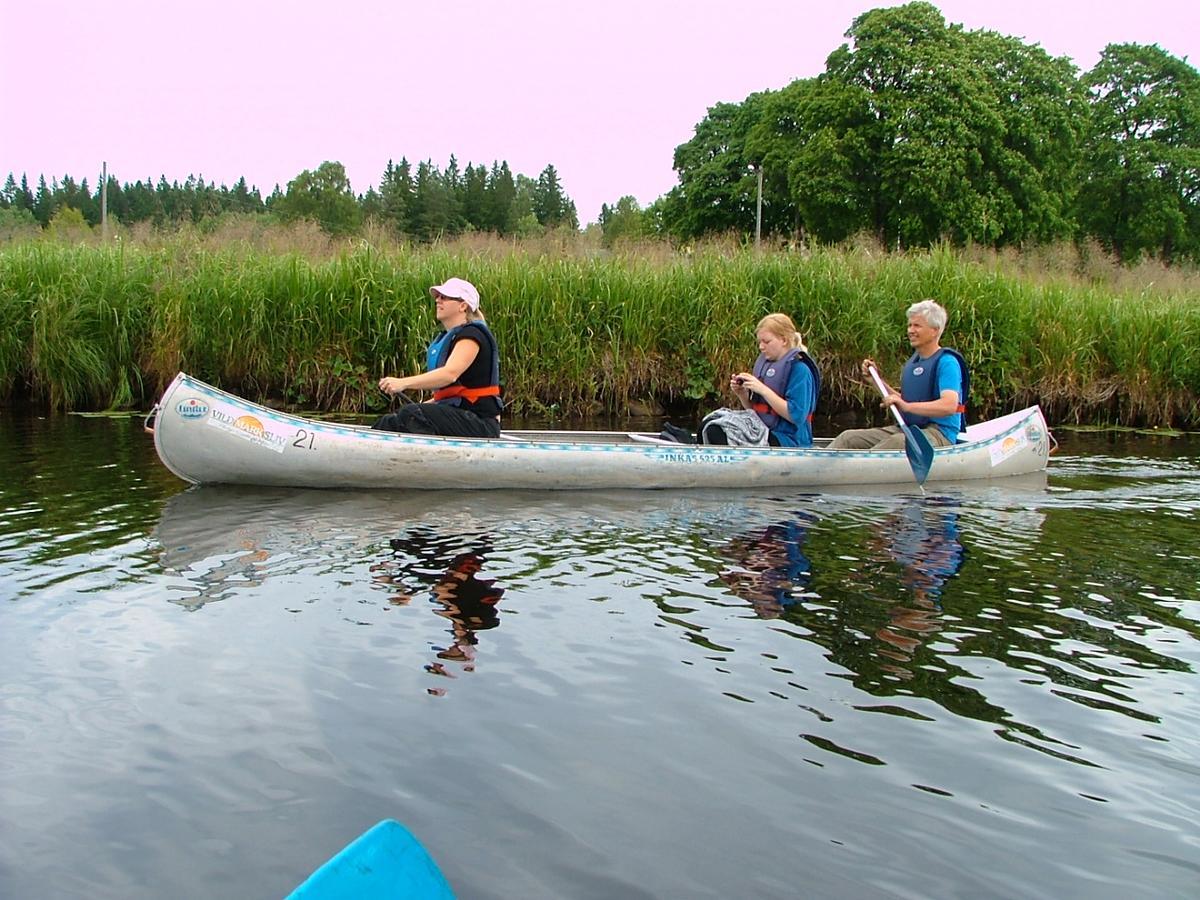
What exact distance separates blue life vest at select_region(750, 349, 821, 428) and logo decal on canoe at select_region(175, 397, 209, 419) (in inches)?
144

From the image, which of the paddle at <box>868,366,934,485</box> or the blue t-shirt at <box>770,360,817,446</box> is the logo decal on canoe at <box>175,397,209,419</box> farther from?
the paddle at <box>868,366,934,485</box>

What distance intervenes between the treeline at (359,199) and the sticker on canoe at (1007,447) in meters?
29.3

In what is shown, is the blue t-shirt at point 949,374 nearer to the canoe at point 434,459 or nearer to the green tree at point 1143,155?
the canoe at point 434,459

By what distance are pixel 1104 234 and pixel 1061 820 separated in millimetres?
36210

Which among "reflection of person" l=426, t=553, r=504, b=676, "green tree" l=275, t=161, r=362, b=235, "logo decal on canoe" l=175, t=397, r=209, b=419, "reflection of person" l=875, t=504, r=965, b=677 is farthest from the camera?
"green tree" l=275, t=161, r=362, b=235

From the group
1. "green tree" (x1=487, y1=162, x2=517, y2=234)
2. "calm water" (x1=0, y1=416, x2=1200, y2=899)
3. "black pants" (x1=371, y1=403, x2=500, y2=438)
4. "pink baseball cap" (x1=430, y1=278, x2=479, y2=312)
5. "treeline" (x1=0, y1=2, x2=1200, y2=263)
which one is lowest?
"calm water" (x1=0, y1=416, x2=1200, y2=899)

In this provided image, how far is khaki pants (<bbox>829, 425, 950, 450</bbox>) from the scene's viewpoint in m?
7.93

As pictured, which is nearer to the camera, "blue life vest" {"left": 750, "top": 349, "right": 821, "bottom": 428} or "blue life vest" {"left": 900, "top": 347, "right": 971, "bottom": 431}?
"blue life vest" {"left": 750, "top": 349, "right": 821, "bottom": 428}

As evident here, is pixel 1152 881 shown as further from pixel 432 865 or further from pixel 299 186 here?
pixel 299 186

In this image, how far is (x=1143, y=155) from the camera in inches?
1319

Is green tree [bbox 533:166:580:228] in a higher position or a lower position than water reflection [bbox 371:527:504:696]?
higher

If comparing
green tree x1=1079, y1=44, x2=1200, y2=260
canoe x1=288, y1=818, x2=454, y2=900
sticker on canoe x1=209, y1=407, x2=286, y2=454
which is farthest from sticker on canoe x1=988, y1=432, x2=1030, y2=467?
green tree x1=1079, y1=44, x2=1200, y2=260

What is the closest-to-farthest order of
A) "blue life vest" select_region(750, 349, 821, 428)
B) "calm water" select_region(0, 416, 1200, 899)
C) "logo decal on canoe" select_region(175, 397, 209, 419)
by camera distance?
1. "calm water" select_region(0, 416, 1200, 899)
2. "logo decal on canoe" select_region(175, 397, 209, 419)
3. "blue life vest" select_region(750, 349, 821, 428)

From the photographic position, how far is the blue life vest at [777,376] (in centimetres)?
751
